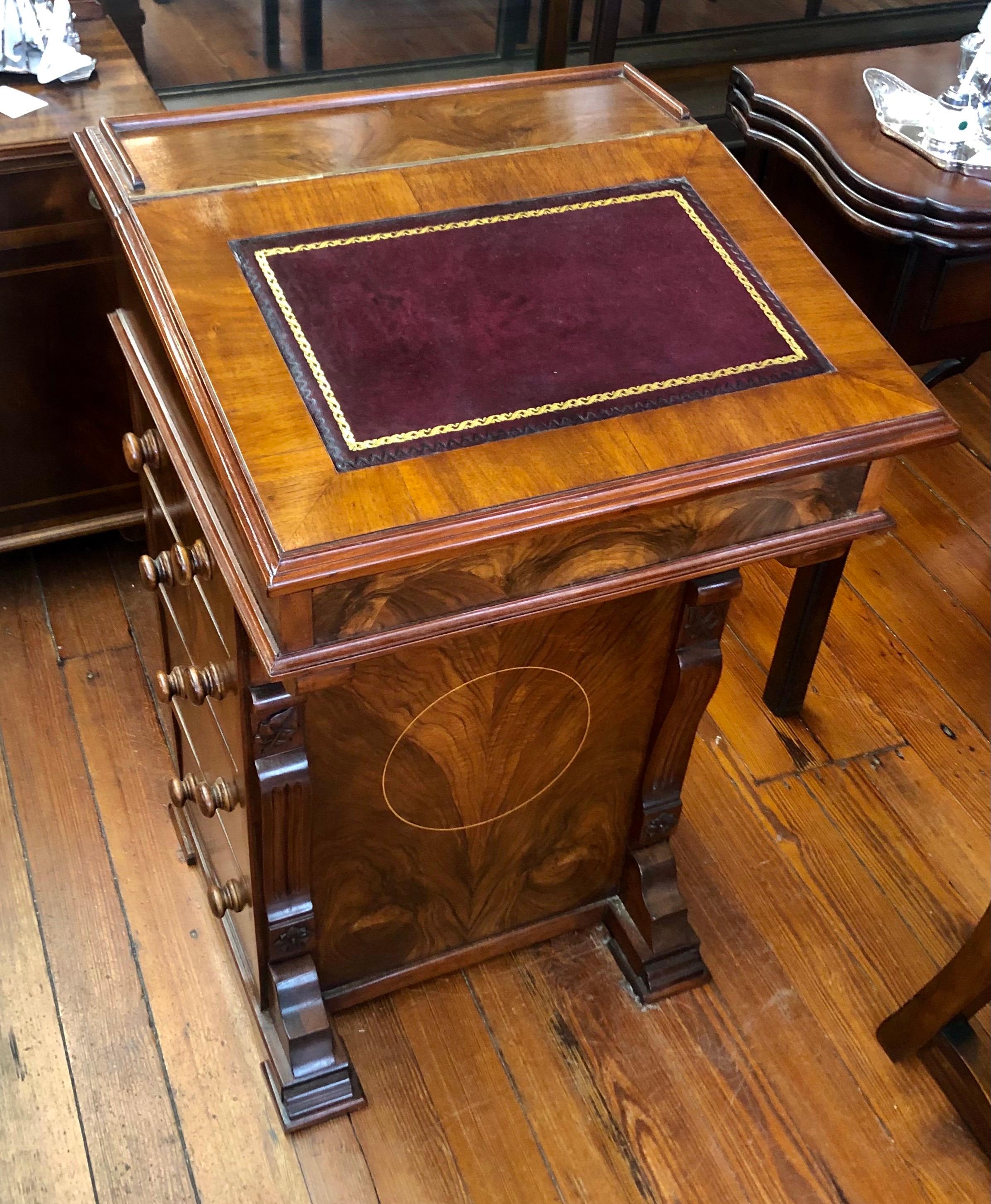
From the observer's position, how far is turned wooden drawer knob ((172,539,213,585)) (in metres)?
1.34

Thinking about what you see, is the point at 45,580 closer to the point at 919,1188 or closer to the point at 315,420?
the point at 315,420

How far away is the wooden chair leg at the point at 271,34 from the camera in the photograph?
2422mm

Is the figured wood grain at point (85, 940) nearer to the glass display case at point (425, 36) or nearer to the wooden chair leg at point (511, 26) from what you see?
the glass display case at point (425, 36)

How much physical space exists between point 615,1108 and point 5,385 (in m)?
1.44

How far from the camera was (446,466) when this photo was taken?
1096 mm

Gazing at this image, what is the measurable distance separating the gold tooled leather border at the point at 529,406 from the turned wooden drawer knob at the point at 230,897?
741 millimetres

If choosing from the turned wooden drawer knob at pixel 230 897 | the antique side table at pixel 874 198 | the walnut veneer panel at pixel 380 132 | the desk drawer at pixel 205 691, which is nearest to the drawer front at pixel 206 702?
the desk drawer at pixel 205 691

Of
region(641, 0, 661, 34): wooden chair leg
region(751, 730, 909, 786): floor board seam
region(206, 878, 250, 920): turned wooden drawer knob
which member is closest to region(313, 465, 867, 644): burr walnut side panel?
region(206, 878, 250, 920): turned wooden drawer knob

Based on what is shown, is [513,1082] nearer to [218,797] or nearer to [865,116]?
[218,797]

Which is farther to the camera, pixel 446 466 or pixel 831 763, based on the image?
pixel 831 763

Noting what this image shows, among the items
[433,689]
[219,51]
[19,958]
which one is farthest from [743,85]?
[19,958]

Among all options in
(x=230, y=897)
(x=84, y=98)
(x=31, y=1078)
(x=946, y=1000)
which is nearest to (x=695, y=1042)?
(x=946, y=1000)

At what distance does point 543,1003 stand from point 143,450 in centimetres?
96

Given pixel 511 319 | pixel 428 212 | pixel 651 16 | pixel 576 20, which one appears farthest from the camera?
pixel 651 16
